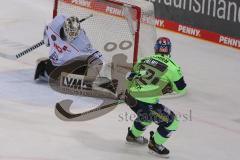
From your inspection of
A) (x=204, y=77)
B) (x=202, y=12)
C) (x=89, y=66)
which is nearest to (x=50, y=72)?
(x=89, y=66)

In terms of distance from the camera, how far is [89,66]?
9.75 m

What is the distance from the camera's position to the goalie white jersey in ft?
32.1

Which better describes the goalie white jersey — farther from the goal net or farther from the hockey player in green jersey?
the hockey player in green jersey

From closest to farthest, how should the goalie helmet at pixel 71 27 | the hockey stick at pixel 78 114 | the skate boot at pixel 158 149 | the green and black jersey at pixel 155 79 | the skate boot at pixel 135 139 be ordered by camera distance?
the green and black jersey at pixel 155 79, the skate boot at pixel 158 149, the skate boot at pixel 135 139, the hockey stick at pixel 78 114, the goalie helmet at pixel 71 27

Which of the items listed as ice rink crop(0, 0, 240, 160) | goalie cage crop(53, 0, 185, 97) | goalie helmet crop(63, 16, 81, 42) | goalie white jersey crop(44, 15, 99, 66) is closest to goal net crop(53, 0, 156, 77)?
goalie cage crop(53, 0, 185, 97)

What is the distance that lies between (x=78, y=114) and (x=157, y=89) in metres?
1.66

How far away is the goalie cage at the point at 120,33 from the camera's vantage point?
9758 mm

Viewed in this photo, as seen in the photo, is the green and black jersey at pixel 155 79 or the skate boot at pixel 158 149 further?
the skate boot at pixel 158 149

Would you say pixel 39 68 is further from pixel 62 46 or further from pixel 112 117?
pixel 112 117

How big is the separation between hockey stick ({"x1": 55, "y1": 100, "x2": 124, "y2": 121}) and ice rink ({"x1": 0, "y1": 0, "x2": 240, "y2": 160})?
90 mm

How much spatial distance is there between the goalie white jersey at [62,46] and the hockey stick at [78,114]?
853mm

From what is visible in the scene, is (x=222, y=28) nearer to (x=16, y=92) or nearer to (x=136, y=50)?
(x=136, y=50)

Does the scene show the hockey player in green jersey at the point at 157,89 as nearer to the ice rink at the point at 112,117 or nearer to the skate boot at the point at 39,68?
the ice rink at the point at 112,117

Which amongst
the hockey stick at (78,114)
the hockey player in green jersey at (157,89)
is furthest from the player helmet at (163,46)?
the hockey stick at (78,114)
